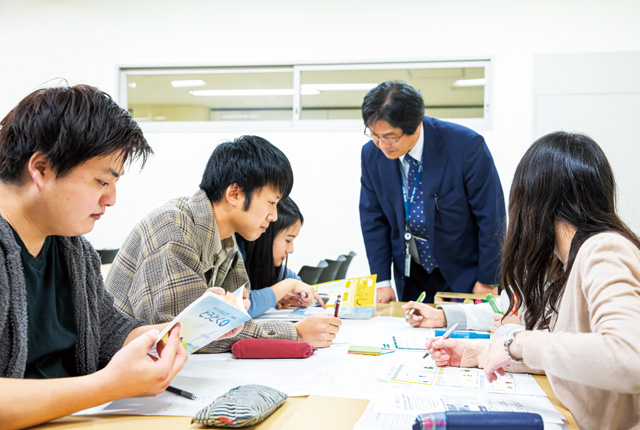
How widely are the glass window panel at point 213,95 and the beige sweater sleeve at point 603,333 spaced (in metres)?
3.87

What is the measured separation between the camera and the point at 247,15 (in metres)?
4.52

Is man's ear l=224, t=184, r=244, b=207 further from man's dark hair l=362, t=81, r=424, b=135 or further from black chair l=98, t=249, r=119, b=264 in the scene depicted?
black chair l=98, t=249, r=119, b=264

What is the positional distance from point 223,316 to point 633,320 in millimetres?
713

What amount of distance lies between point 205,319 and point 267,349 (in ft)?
1.28

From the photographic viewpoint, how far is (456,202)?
2.47 m

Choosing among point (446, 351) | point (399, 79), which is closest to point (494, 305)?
point (446, 351)

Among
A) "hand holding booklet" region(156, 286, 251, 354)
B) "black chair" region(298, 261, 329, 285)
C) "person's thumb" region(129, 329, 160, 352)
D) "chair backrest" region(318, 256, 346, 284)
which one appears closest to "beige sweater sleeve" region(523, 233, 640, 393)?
"hand holding booklet" region(156, 286, 251, 354)

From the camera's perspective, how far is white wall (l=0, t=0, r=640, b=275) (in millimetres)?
4156

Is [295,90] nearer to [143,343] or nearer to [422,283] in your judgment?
[422,283]

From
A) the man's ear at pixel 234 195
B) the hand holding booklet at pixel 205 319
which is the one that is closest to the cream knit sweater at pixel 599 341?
the hand holding booklet at pixel 205 319

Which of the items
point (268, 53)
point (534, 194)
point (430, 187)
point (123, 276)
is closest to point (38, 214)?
point (123, 276)

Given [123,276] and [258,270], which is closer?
[123,276]

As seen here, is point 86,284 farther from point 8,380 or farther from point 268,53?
point 268,53

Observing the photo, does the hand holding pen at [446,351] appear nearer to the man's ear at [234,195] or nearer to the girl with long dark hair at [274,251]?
the man's ear at [234,195]
